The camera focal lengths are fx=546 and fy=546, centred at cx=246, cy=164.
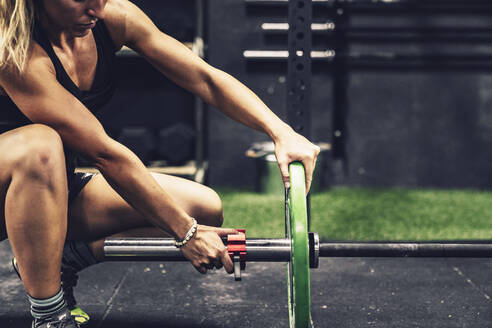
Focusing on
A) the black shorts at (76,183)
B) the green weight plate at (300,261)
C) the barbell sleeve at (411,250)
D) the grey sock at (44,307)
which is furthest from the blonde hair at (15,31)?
the barbell sleeve at (411,250)

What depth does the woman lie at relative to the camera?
108 centimetres

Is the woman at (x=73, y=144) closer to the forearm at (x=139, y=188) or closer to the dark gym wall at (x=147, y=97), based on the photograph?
the forearm at (x=139, y=188)

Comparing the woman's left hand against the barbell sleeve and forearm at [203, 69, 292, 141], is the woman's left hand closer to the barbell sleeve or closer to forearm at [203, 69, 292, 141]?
forearm at [203, 69, 292, 141]

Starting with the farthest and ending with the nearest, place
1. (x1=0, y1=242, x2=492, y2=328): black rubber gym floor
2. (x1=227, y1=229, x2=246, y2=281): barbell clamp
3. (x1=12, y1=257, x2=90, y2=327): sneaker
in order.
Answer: (x1=0, y1=242, x2=492, y2=328): black rubber gym floor, (x1=12, y1=257, x2=90, y2=327): sneaker, (x1=227, y1=229, x2=246, y2=281): barbell clamp

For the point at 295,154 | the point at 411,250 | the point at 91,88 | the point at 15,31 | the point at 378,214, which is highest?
the point at 15,31

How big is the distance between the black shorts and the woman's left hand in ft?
1.64

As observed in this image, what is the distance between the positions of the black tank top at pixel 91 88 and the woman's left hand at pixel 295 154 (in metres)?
0.45

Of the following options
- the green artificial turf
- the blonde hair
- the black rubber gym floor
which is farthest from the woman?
the green artificial turf

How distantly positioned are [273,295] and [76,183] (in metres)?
0.81

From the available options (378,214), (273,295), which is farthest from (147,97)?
(273,295)

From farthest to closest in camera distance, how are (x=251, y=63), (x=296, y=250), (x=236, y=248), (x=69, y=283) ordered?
(x=251, y=63), (x=69, y=283), (x=236, y=248), (x=296, y=250)

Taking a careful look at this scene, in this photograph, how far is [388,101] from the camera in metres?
3.72

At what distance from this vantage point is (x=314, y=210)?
3031mm

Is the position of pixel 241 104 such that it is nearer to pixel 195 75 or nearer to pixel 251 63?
pixel 195 75
